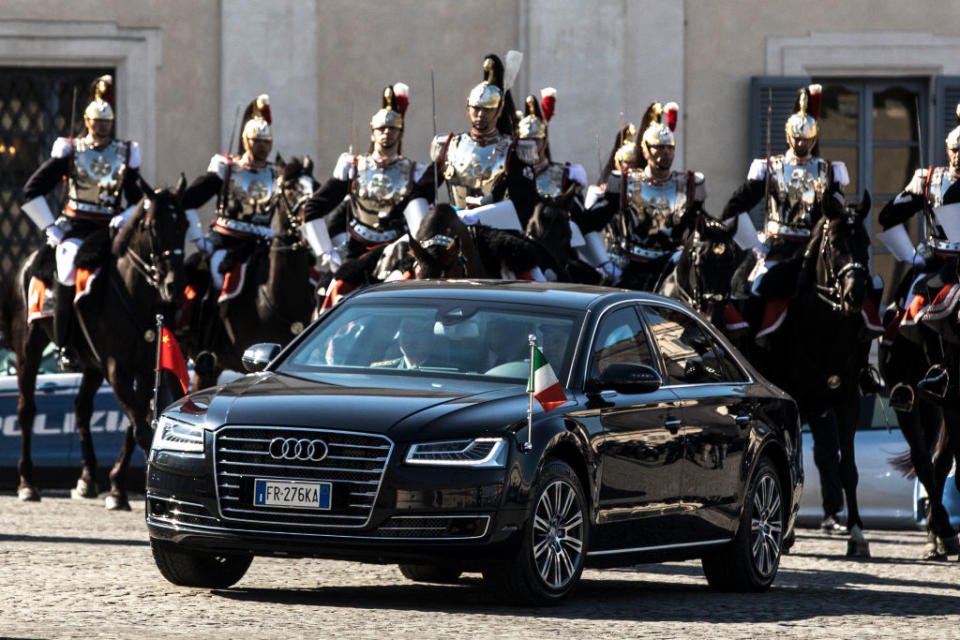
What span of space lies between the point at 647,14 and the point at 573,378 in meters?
14.1

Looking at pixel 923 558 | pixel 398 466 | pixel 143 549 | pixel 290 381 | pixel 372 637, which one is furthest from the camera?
pixel 923 558

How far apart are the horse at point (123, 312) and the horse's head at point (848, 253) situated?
4.56 metres

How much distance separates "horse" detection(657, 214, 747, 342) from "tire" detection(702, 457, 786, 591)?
3.48m

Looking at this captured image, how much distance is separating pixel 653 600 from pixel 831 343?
527 centimetres

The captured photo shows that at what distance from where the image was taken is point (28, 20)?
78.8 feet

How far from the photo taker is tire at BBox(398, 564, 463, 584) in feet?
38.7

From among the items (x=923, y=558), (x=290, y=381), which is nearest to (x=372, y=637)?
(x=290, y=381)

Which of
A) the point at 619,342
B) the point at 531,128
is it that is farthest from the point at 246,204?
the point at 619,342

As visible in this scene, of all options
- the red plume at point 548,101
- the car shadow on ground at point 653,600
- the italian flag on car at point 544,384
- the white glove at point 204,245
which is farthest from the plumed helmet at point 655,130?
the italian flag on car at point 544,384

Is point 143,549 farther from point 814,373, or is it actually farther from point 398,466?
point 814,373

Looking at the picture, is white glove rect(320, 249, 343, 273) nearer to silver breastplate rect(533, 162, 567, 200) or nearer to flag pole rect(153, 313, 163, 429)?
flag pole rect(153, 313, 163, 429)

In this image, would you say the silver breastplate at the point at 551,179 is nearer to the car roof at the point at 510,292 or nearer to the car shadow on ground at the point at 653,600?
the car shadow on ground at the point at 653,600

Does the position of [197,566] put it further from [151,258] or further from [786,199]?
[786,199]

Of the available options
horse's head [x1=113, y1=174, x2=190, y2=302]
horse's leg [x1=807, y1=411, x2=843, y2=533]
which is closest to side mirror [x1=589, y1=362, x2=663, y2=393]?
horse's leg [x1=807, y1=411, x2=843, y2=533]
